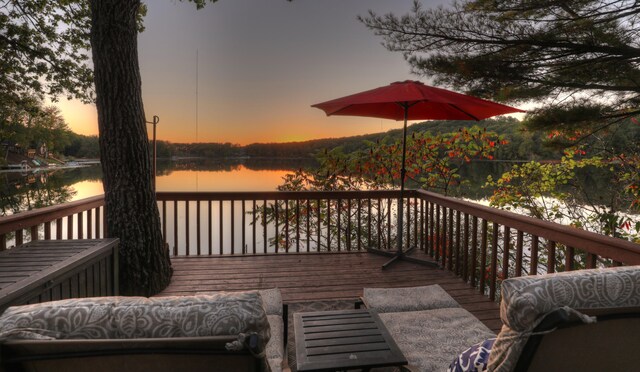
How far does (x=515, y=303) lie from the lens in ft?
3.19

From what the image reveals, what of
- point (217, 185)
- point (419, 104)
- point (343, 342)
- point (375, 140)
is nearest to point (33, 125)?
point (217, 185)

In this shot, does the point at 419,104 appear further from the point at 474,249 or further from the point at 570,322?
the point at 570,322

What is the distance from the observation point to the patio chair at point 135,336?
2.86 ft

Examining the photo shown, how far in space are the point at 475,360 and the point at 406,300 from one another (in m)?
1.64

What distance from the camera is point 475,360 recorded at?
4.01 feet

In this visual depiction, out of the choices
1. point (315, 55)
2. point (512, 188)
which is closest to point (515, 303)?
point (512, 188)

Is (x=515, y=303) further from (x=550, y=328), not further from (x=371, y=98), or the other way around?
(x=371, y=98)

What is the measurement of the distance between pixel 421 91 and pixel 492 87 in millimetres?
1726

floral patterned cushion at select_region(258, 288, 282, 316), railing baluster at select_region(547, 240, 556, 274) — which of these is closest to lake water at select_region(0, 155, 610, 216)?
floral patterned cushion at select_region(258, 288, 282, 316)

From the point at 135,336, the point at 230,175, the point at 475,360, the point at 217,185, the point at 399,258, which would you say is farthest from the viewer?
the point at 230,175

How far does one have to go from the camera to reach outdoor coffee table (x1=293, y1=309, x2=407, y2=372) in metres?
1.62

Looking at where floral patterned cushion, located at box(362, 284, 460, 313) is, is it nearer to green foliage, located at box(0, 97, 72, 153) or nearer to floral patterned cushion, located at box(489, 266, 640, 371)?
floral patterned cushion, located at box(489, 266, 640, 371)

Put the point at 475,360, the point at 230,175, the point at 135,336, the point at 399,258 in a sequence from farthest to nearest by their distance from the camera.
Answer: the point at 230,175, the point at 399,258, the point at 475,360, the point at 135,336

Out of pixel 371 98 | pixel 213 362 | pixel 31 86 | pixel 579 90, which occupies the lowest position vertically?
pixel 213 362
